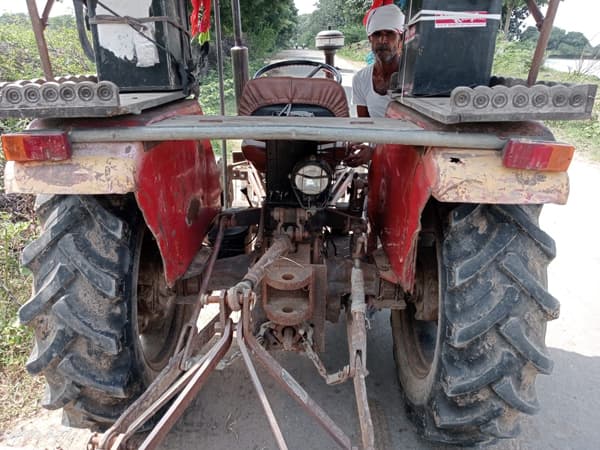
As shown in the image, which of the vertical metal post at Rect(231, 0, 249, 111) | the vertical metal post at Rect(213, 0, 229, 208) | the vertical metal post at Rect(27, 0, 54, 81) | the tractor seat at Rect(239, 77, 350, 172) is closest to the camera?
the vertical metal post at Rect(27, 0, 54, 81)

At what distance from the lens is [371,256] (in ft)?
8.80

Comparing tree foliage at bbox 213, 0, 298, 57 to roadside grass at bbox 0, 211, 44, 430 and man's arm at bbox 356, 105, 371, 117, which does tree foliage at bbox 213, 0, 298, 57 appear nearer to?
man's arm at bbox 356, 105, 371, 117

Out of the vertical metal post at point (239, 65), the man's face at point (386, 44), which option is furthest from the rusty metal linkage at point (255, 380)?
the man's face at point (386, 44)

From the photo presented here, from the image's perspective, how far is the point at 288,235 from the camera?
2650 mm

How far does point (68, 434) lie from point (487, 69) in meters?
2.79

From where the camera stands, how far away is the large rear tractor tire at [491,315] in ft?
6.13

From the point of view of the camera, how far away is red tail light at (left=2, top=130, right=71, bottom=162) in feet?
5.50

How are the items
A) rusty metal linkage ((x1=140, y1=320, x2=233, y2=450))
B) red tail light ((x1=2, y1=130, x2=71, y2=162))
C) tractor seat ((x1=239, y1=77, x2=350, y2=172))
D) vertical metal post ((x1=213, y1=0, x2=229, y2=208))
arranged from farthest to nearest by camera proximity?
vertical metal post ((x1=213, y1=0, x2=229, y2=208))
tractor seat ((x1=239, y1=77, x2=350, y2=172))
red tail light ((x1=2, y1=130, x2=71, y2=162))
rusty metal linkage ((x1=140, y1=320, x2=233, y2=450))

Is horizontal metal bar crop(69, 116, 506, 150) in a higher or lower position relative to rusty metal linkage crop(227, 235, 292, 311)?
higher

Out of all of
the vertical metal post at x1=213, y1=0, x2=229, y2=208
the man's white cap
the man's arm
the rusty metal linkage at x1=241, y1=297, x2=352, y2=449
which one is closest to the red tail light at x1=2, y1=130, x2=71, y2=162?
the rusty metal linkage at x1=241, y1=297, x2=352, y2=449

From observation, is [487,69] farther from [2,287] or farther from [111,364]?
[2,287]

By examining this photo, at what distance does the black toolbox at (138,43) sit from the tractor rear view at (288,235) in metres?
0.01

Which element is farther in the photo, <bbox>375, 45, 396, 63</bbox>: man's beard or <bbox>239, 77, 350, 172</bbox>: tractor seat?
<bbox>375, 45, 396, 63</bbox>: man's beard

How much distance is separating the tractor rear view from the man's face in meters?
1.42
